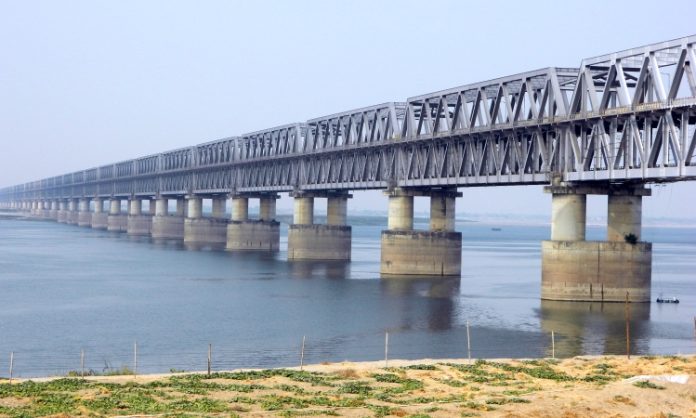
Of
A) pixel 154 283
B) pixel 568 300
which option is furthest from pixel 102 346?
pixel 154 283

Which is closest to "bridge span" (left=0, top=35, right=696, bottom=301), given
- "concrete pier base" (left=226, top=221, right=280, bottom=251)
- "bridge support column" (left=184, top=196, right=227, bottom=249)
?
"concrete pier base" (left=226, top=221, right=280, bottom=251)

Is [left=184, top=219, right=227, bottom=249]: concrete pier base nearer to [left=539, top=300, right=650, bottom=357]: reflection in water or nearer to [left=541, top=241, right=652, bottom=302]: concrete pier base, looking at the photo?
[left=539, top=300, right=650, bottom=357]: reflection in water

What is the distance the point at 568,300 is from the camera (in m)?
70.7

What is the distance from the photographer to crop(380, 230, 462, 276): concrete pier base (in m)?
100

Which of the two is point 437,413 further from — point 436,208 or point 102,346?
point 436,208

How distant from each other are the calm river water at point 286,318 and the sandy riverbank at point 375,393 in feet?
33.4

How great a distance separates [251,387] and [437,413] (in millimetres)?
7448

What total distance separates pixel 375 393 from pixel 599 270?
40.9 m

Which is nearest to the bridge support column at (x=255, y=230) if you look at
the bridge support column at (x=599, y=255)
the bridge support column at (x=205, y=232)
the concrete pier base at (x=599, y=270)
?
the bridge support column at (x=205, y=232)

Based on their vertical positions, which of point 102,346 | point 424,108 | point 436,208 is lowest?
point 102,346

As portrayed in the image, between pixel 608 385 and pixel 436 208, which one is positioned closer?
pixel 608 385

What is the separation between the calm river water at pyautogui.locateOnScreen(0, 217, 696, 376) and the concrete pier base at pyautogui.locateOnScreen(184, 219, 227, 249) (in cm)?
5771

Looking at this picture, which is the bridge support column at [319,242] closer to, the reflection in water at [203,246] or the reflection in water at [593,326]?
the reflection in water at [203,246]

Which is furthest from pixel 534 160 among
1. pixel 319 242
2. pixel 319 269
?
pixel 319 242
